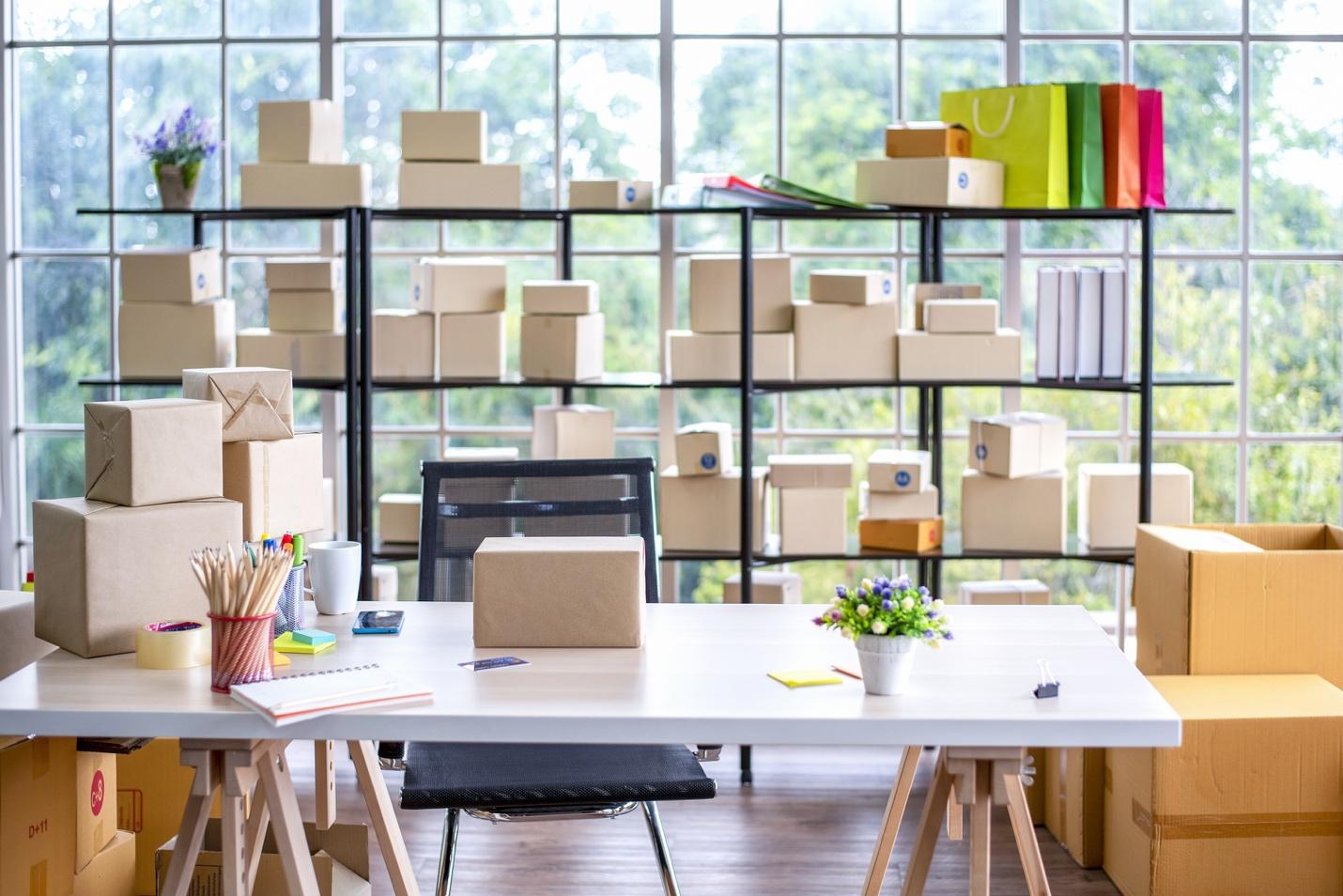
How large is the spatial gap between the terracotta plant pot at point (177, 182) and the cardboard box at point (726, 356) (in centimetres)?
136

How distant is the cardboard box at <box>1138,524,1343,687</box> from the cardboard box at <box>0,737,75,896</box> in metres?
2.22

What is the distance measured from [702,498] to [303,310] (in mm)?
1176

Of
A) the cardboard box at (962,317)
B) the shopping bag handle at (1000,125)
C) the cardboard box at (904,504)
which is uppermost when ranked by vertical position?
the shopping bag handle at (1000,125)

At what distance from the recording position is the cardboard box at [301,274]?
12.7 feet

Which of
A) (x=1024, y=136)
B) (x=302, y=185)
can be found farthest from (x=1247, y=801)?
(x=302, y=185)

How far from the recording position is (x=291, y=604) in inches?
93.4

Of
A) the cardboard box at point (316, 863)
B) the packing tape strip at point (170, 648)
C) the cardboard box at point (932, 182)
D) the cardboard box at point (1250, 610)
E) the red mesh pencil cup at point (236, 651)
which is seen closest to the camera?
the red mesh pencil cup at point (236, 651)

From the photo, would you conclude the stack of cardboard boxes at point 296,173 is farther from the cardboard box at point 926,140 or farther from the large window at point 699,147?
the cardboard box at point 926,140

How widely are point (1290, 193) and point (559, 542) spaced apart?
287cm

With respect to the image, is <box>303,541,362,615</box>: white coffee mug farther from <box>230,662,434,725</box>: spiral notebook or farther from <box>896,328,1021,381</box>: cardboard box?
<box>896,328,1021,381</box>: cardboard box

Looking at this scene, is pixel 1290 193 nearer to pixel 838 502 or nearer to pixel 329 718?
pixel 838 502

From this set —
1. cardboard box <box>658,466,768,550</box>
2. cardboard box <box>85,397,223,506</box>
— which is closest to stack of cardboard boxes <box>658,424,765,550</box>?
cardboard box <box>658,466,768,550</box>

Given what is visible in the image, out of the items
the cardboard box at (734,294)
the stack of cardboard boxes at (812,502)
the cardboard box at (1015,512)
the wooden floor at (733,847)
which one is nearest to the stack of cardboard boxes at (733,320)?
the cardboard box at (734,294)

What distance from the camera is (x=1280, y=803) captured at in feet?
9.40
